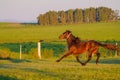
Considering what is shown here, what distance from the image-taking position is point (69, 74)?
15445 mm

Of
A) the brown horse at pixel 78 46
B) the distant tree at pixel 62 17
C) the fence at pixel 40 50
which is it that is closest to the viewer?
the brown horse at pixel 78 46

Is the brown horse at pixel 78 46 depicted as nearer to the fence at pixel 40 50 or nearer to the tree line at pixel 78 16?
the fence at pixel 40 50

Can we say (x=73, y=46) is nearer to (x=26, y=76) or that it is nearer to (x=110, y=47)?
(x=110, y=47)

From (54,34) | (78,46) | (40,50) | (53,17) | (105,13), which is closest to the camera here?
(78,46)

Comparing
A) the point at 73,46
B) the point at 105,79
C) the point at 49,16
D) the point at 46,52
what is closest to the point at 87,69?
the point at 73,46

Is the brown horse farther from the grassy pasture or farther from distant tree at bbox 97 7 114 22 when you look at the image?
distant tree at bbox 97 7 114 22

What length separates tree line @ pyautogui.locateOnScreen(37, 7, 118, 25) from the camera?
414ft

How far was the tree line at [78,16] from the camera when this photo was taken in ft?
414

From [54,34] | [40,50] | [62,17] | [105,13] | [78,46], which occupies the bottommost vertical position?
[54,34]

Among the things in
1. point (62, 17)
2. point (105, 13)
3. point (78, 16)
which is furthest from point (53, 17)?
point (105, 13)

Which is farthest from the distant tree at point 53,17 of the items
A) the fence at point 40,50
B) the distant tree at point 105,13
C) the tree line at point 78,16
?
the fence at point 40,50

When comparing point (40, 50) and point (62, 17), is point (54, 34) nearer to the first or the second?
point (62, 17)

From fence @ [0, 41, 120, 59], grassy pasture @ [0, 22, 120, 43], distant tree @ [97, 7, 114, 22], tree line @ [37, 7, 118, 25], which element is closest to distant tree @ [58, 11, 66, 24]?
tree line @ [37, 7, 118, 25]

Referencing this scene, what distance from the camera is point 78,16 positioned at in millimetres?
131125
